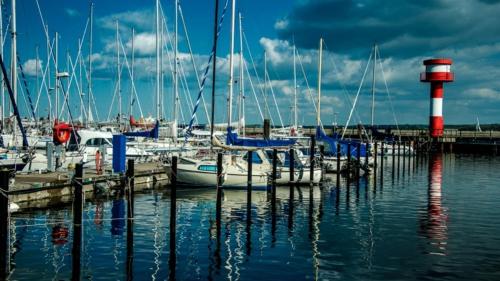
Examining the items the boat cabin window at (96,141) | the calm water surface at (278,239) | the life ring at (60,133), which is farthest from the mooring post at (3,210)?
the boat cabin window at (96,141)

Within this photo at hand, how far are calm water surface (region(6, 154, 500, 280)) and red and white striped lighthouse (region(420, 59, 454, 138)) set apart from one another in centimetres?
5662

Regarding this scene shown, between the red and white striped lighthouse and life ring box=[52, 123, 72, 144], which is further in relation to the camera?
the red and white striped lighthouse

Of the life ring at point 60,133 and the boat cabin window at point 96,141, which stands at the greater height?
the life ring at point 60,133

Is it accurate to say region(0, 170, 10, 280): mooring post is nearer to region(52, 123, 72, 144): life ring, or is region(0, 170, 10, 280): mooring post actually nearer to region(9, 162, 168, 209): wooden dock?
region(9, 162, 168, 209): wooden dock

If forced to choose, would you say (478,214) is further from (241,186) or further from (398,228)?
(241,186)

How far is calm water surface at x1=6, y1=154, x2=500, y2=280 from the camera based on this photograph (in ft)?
49.1

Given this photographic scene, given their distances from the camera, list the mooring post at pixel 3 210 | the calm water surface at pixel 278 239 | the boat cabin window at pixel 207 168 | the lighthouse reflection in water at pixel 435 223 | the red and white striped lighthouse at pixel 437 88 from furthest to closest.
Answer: the red and white striped lighthouse at pixel 437 88 < the boat cabin window at pixel 207 168 < the lighthouse reflection in water at pixel 435 223 < the calm water surface at pixel 278 239 < the mooring post at pixel 3 210

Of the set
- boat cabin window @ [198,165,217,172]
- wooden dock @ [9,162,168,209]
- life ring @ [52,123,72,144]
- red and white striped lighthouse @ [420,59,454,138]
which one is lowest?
wooden dock @ [9,162,168,209]

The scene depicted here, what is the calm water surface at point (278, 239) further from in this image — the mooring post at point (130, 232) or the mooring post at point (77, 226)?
the mooring post at point (77, 226)

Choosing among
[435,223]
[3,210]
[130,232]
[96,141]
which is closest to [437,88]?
[96,141]

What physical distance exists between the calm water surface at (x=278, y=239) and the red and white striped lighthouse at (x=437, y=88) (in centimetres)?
5662

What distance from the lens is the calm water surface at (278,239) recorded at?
15.0 meters

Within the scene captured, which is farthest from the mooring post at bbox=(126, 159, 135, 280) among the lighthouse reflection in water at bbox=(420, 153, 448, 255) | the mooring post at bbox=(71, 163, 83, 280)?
the lighthouse reflection in water at bbox=(420, 153, 448, 255)

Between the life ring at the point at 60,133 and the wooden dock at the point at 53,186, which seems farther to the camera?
the life ring at the point at 60,133
